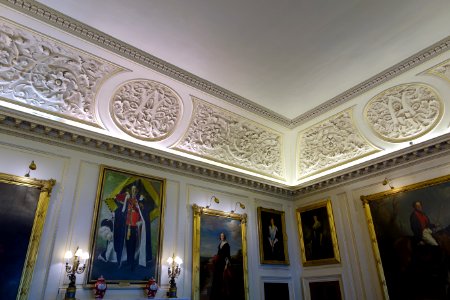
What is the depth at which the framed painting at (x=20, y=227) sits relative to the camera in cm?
632

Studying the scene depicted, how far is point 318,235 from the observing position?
11250mm

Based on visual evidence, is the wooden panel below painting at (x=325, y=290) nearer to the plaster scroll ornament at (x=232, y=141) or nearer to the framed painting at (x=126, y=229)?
the plaster scroll ornament at (x=232, y=141)

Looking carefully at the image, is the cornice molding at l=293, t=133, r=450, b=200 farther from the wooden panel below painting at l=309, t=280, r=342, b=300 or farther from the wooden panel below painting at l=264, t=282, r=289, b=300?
the wooden panel below painting at l=264, t=282, r=289, b=300

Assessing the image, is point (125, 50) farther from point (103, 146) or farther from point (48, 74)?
point (103, 146)

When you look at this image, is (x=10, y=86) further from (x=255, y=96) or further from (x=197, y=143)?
(x=255, y=96)

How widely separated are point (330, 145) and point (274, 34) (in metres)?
5.22

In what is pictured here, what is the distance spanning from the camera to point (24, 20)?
7.34m

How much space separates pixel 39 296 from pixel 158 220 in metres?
3.18

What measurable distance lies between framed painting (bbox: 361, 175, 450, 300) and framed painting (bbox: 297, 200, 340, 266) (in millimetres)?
1469

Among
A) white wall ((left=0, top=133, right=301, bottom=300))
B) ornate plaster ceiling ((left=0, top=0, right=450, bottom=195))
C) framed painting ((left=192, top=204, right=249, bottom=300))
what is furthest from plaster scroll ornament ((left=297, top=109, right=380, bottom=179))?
white wall ((left=0, top=133, right=301, bottom=300))

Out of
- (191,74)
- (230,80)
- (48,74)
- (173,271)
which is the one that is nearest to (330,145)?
(230,80)

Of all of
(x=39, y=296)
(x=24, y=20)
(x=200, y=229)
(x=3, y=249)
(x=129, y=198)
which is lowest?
(x=39, y=296)

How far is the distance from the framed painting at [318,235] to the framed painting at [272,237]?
704mm

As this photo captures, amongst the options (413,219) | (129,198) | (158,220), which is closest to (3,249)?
(129,198)
